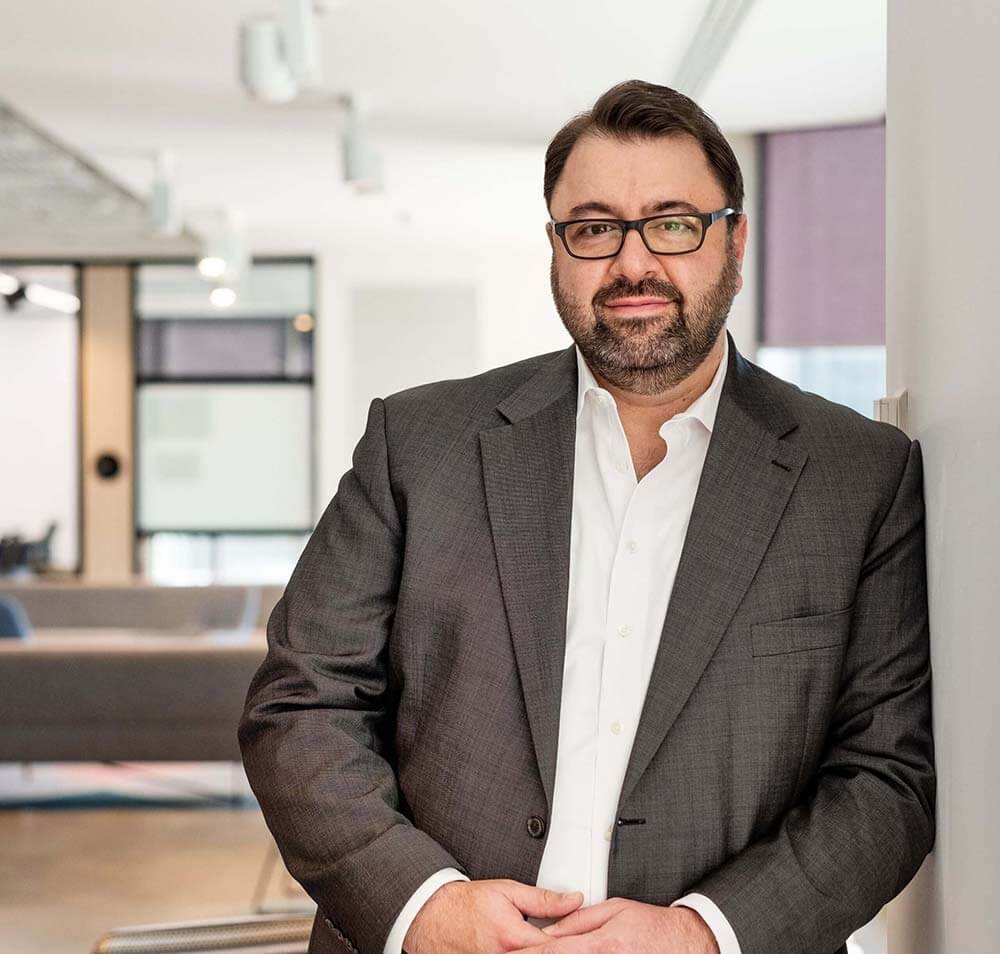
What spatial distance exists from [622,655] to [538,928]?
0.32 m

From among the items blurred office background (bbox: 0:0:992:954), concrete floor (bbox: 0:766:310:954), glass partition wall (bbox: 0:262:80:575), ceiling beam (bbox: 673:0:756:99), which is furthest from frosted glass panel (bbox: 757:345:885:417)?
glass partition wall (bbox: 0:262:80:575)

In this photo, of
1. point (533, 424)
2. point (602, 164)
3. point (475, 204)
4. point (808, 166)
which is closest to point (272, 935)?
point (533, 424)

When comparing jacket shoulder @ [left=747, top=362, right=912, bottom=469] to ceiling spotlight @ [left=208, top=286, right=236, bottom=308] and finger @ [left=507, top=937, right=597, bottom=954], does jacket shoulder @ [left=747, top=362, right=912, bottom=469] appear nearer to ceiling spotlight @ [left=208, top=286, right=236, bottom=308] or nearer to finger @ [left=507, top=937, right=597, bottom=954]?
finger @ [left=507, top=937, right=597, bottom=954]

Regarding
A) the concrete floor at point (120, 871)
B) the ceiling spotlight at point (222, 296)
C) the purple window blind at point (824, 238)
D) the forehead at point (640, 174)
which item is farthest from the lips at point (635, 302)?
the ceiling spotlight at point (222, 296)

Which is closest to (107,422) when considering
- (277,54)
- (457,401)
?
(277,54)

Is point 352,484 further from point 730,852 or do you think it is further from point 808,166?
point 808,166

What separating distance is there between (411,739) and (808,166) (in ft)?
18.6

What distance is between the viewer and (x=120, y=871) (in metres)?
5.09

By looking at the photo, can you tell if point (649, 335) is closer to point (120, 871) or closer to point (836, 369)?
point (120, 871)

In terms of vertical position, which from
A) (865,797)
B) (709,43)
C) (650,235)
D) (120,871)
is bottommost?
(120,871)

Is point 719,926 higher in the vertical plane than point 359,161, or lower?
lower

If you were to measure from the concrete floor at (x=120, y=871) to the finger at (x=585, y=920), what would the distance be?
3162 millimetres

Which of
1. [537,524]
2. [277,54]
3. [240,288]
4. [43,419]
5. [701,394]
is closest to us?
[537,524]

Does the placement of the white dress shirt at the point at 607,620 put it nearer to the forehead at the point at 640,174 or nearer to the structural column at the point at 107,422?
the forehead at the point at 640,174
